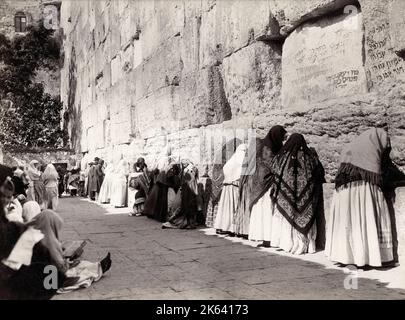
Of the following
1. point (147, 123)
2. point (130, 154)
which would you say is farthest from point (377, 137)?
point (130, 154)

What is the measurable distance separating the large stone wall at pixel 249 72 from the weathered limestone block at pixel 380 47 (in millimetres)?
10

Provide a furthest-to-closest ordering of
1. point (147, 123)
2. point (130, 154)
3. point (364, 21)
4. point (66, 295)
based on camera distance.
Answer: point (130, 154), point (147, 123), point (364, 21), point (66, 295)

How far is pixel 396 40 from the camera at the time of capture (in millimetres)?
4605

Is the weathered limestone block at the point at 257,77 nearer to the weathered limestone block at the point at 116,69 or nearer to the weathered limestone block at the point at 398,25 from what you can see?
the weathered limestone block at the point at 398,25

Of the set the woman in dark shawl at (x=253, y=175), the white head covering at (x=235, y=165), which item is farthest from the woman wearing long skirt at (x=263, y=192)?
the white head covering at (x=235, y=165)

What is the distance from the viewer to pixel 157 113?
10.2 metres

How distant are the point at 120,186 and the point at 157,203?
10.4 ft

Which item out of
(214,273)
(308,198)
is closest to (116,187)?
(308,198)

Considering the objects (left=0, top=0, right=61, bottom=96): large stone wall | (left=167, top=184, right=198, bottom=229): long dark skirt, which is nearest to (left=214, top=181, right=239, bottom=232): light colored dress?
(left=167, top=184, right=198, bottom=229): long dark skirt

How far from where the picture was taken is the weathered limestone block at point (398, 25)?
453cm

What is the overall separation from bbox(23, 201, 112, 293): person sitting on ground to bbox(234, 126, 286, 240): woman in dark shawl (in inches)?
90.7
